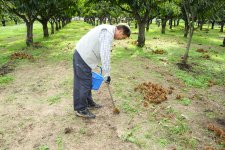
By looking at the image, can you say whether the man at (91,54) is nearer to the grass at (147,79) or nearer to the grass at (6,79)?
the grass at (147,79)

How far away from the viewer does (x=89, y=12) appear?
68.8m

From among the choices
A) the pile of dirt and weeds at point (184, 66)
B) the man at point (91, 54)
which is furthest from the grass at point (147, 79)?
the man at point (91, 54)

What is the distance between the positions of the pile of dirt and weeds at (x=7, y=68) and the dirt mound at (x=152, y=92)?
26.7ft

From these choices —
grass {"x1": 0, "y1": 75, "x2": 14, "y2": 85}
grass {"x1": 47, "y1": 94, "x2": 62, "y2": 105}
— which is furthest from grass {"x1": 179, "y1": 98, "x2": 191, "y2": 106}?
grass {"x1": 0, "y1": 75, "x2": 14, "y2": 85}

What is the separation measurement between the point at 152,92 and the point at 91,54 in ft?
14.4

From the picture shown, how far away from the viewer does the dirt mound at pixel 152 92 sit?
402 inches

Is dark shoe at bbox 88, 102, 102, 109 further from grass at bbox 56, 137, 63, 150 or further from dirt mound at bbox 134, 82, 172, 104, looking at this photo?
grass at bbox 56, 137, 63, 150

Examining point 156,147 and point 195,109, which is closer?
point 156,147

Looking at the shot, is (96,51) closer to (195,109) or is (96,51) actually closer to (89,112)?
(89,112)

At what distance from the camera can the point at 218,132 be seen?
7.98 meters

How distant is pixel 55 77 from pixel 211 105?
764cm

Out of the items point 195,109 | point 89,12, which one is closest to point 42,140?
point 195,109

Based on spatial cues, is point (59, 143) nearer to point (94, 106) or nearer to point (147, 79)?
point (94, 106)

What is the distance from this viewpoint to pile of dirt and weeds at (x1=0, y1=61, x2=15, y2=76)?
15024 millimetres
